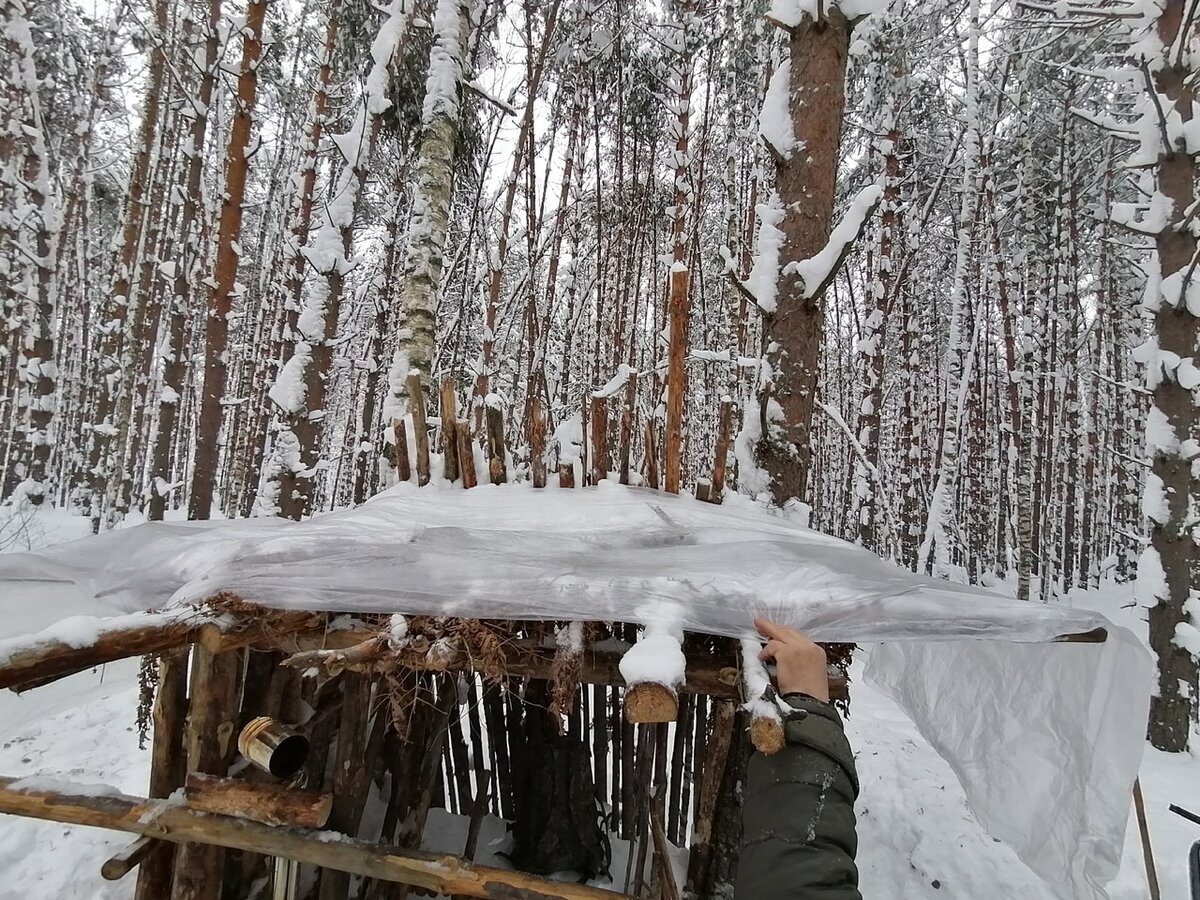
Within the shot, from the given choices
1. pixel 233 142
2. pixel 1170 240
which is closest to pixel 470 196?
pixel 233 142

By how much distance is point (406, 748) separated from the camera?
3.12 metres

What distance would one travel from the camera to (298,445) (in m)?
6.65

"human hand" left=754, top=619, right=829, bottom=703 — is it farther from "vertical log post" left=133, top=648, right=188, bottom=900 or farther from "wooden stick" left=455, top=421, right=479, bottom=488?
"vertical log post" left=133, top=648, right=188, bottom=900

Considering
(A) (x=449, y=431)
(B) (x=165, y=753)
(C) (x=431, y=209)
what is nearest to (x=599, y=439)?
(A) (x=449, y=431)

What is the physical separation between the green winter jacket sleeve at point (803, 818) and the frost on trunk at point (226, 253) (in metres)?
7.59

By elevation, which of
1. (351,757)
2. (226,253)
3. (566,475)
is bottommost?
(351,757)

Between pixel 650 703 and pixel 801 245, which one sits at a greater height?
pixel 801 245

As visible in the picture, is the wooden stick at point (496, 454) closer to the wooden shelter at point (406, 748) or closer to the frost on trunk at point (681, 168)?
the wooden shelter at point (406, 748)

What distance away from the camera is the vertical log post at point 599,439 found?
11.1 feet

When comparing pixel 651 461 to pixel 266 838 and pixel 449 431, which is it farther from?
pixel 266 838

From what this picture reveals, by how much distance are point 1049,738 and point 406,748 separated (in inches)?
114

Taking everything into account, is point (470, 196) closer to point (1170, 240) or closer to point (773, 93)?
point (773, 93)

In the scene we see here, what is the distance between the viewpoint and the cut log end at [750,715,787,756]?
57.2 inches

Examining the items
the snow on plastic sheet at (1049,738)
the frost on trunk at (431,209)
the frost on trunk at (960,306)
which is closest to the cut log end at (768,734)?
the snow on plastic sheet at (1049,738)
